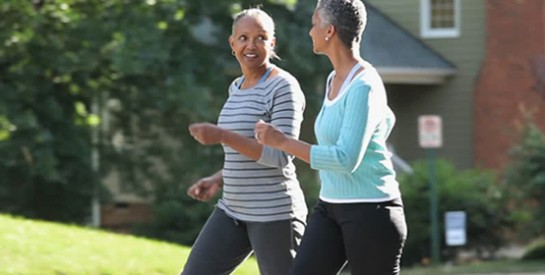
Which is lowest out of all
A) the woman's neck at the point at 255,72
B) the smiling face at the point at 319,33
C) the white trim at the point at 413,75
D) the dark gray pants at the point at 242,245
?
the white trim at the point at 413,75

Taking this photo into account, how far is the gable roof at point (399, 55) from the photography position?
25.3m

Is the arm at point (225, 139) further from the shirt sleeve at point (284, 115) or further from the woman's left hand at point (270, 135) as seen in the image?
the woman's left hand at point (270, 135)

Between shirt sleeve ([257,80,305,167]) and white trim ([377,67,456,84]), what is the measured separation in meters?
19.0

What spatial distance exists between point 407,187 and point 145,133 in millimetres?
4538

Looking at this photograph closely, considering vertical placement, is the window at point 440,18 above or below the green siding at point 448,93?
above

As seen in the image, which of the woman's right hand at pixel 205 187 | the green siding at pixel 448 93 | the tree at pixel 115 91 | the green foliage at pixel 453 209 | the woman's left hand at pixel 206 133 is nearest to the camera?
the woman's left hand at pixel 206 133

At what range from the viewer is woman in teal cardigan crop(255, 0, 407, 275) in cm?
526

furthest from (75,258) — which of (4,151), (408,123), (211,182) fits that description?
(408,123)

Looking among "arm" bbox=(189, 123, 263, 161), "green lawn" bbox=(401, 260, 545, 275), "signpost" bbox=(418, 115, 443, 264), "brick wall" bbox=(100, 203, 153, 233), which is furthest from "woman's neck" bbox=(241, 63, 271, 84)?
"brick wall" bbox=(100, 203, 153, 233)

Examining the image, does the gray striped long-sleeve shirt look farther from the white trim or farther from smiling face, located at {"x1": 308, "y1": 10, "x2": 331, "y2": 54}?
the white trim

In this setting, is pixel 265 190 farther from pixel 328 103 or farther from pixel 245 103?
pixel 328 103

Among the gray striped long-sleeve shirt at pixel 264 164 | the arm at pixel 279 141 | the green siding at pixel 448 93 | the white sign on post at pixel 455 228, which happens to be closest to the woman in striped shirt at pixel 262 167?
the gray striped long-sleeve shirt at pixel 264 164

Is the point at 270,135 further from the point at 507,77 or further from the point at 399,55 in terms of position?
the point at 507,77

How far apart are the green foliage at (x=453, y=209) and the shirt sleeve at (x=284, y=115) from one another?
49.5 ft
